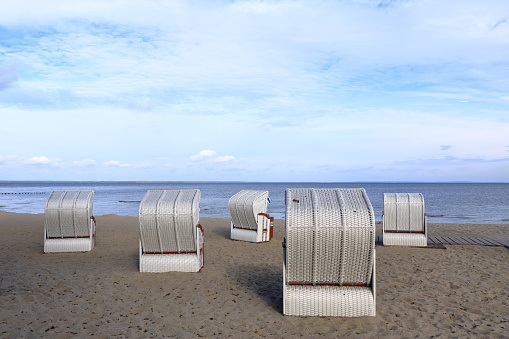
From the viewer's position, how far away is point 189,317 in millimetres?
7074

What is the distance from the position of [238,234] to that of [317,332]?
9.57 m

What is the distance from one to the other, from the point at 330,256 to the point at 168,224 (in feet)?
13.9

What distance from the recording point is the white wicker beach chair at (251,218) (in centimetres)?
1523

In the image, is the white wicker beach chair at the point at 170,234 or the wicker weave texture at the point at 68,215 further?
the wicker weave texture at the point at 68,215

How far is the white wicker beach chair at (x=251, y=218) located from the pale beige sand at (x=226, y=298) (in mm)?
2106

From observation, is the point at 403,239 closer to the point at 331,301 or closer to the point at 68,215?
the point at 331,301

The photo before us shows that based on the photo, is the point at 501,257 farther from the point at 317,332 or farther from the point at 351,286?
the point at 317,332

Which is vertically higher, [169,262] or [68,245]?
[169,262]

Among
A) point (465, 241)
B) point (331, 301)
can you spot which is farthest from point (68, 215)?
point (465, 241)

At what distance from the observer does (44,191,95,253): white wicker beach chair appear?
13023 millimetres

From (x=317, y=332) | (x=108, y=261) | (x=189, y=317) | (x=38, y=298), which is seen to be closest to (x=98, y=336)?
(x=189, y=317)

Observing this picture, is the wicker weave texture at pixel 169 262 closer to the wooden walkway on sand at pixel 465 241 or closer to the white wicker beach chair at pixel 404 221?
the white wicker beach chair at pixel 404 221

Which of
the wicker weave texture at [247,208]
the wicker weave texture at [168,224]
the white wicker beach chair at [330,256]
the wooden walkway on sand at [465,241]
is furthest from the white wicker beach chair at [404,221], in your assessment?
the white wicker beach chair at [330,256]

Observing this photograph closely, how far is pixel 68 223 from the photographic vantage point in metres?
13.3
